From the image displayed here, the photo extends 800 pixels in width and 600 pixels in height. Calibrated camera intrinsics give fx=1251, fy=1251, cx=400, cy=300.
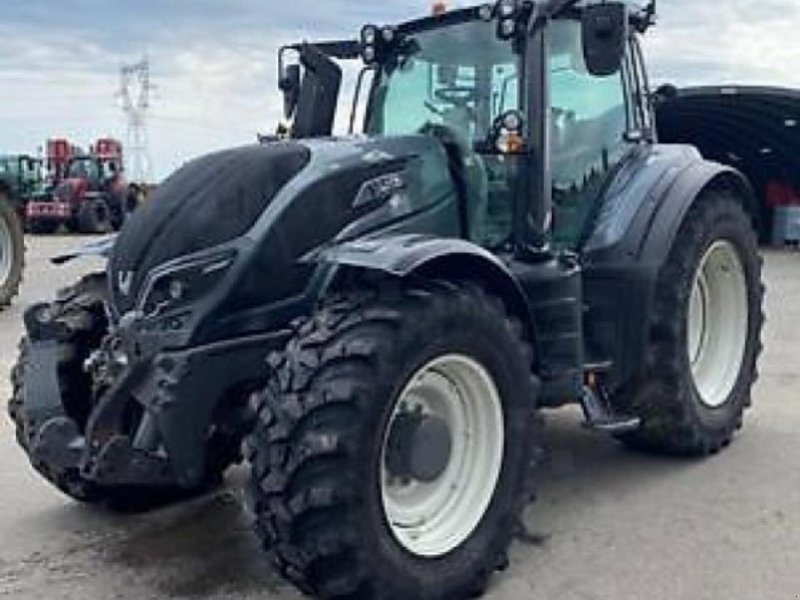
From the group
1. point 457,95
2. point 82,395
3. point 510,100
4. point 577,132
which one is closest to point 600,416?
point 577,132

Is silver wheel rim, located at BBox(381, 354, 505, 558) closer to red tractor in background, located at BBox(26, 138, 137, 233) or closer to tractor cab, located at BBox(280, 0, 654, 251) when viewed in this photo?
tractor cab, located at BBox(280, 0, 654, 251)

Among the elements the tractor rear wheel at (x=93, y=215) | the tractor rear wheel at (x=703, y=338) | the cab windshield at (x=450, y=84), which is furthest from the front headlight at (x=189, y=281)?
the tractor rear wheel at (x=93, y=215)

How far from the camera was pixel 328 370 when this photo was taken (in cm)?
392

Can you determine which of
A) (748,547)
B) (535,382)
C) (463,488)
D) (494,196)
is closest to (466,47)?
(494,196)

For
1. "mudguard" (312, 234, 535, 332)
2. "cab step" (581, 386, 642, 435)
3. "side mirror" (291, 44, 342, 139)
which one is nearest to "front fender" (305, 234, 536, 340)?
"mudguard" (312, 234, 535, 332)

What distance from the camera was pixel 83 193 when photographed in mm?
28891

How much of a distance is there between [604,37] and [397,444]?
183 centimetres

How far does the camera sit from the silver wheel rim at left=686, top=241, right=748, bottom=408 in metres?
6.42

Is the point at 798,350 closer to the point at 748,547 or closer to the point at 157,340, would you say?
the point at 748,547

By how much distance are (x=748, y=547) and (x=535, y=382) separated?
110cm

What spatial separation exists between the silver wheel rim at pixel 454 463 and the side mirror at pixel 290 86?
227cm

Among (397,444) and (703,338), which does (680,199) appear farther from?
(397,444)

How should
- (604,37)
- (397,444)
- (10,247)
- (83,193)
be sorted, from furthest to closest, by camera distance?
(83,193)
(10,247)
(604,37)
(397,444)

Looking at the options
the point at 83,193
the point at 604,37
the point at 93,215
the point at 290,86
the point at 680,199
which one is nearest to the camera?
the point at 604,37
